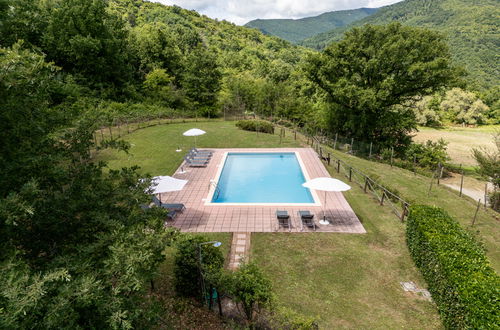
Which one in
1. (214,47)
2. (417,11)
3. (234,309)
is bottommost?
(234,309)

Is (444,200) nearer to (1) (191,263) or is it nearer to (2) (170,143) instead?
(1) (191,263)

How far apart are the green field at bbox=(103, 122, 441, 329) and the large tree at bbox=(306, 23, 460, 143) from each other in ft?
46.2

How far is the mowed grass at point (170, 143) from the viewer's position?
60.0 feet

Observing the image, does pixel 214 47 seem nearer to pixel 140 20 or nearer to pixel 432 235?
pixel 140 20

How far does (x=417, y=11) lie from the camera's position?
17838 centimetres

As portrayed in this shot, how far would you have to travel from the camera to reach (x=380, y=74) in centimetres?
2414

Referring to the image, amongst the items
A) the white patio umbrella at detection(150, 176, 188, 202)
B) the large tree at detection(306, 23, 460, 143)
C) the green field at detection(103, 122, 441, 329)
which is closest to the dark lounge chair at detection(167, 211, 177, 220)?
the white patio umbrella at detection(150, 176, 188, 202)

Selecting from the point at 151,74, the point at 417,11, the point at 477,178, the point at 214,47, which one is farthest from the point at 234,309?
the point at 417,11

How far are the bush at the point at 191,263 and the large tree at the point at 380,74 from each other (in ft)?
64.4

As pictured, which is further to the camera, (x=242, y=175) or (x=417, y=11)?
(x=417, y=11)

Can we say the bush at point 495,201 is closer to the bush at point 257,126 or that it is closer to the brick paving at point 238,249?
the brick paving at point 238,249

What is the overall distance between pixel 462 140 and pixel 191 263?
42927 mm

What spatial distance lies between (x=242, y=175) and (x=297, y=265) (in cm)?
985

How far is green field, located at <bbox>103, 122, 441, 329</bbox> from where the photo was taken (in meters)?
7.03
